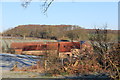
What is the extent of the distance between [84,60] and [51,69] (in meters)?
2.75

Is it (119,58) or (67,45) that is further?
(67,45)

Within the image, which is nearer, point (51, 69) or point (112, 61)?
point (112, 61)

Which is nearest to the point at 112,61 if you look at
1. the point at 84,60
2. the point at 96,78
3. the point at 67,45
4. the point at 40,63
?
the point at 96,78

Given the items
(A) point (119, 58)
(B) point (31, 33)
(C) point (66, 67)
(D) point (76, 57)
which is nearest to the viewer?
(A) point (119, 58)

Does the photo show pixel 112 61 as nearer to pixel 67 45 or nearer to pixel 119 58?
pixel 119 58

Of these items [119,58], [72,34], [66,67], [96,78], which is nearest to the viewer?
[119,58]

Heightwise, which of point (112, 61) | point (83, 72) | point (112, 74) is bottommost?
point (83, 72)

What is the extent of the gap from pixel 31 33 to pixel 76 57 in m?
29.2

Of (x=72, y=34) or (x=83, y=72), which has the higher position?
(x=72, y=34)

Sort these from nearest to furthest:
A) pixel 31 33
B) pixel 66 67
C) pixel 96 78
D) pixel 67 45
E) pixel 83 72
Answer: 1. pixel 96 78
2. pixel 83 72
3. pixel 66 67
4. pixel 67 45
5. pixel 31 33

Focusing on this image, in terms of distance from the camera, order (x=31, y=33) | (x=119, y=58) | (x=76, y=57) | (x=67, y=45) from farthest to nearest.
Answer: (x=31, y=33) → (x=67, y=45) → (x=76, y=57) → (x=119, y=58)

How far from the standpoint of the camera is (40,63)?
17016mm

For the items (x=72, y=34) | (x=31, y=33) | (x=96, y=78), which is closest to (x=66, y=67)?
(x=96, y=78)

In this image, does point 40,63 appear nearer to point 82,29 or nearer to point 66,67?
point 66,67
